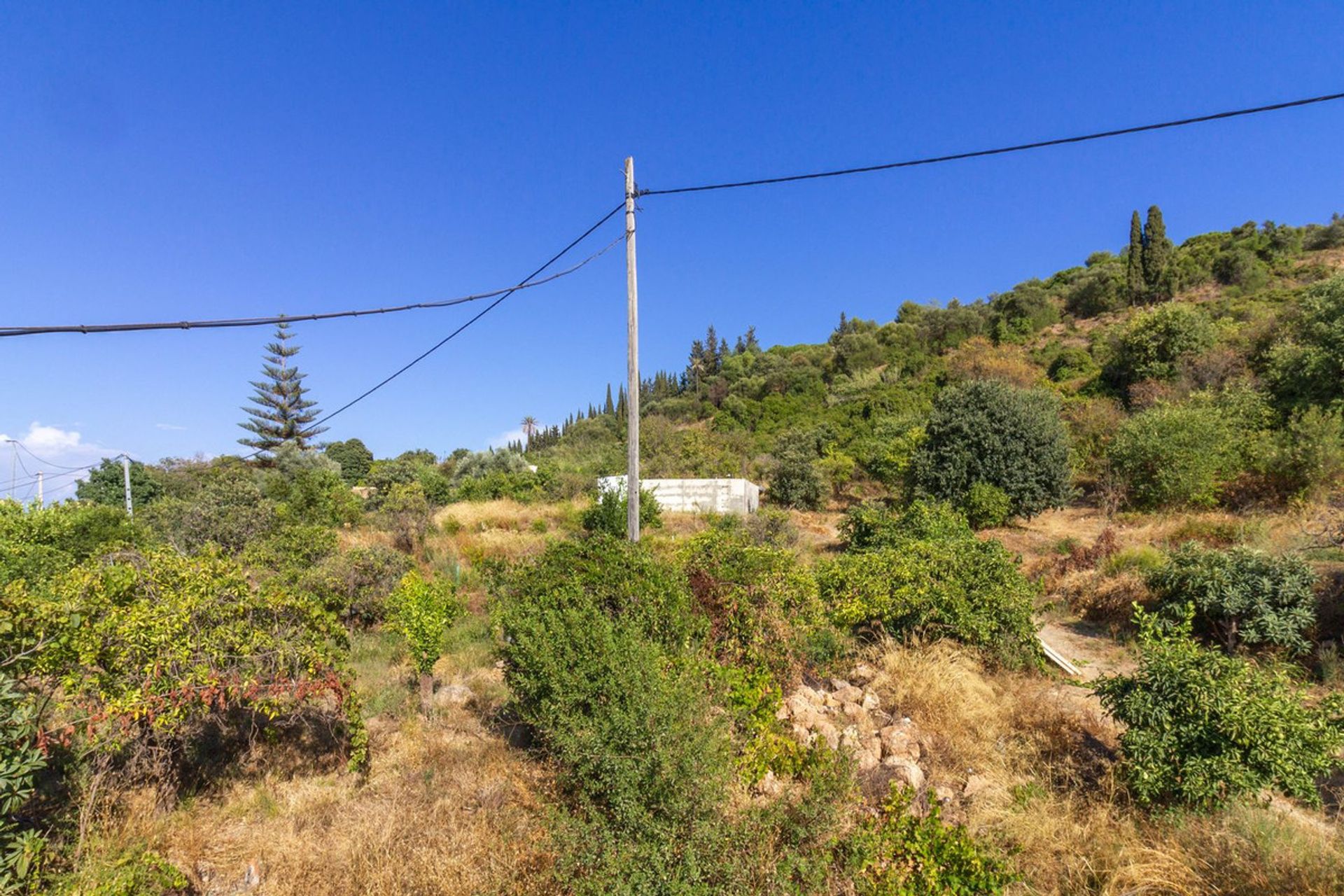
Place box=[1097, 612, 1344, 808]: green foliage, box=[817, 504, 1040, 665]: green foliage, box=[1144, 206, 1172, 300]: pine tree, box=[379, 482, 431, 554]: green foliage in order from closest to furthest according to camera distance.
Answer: box=[1097, 612, 1344, 808]: green foliage, box=[817, 504, 1040, 665]: green foliage, box=[379, 482, 431, 554]: green foliage, box=[1144, 206, 1172, 300]: pine tree

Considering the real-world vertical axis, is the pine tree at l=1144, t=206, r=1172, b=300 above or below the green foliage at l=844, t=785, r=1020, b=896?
above

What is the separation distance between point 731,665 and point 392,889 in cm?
290

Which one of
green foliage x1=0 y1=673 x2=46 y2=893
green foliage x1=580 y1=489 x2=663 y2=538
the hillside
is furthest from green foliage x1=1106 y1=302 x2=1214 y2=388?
green foliage x1=0 y1=673 x2=46 y2=893

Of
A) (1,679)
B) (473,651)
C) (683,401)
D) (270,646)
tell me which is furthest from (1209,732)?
(683,401)

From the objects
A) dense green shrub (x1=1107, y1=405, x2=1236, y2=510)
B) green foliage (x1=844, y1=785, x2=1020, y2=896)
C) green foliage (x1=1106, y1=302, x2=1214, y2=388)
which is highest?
green foliage (x1=1106, y1=302, x2=1214, y2=388)

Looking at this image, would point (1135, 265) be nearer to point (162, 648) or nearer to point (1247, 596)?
point (1247, 596)

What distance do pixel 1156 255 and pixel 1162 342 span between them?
2013cm

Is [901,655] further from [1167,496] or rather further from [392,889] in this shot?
[1167,496]

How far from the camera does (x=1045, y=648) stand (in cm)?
674

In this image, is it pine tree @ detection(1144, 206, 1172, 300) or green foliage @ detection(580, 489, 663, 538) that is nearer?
green foliage @ detection(580, 489, 663, 538)

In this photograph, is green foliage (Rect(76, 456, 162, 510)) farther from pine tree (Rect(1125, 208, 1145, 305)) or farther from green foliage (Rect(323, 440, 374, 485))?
pine tree (Rect(1125, 208, 1145, 305))

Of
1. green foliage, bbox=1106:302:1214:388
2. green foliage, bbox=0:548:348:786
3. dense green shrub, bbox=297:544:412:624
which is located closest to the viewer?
green foliage, bbox=0:548:348:786

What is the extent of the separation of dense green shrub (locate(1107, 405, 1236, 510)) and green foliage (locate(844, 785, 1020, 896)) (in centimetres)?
1410

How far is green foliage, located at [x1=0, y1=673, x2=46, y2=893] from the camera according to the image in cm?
252
